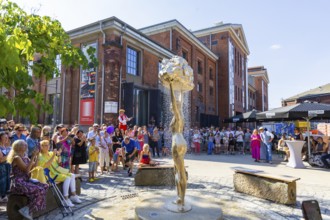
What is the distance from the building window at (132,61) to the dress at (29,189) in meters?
13.4

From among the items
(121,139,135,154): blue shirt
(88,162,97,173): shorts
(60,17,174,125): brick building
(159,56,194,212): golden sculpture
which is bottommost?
(88,162,97,173): shorts

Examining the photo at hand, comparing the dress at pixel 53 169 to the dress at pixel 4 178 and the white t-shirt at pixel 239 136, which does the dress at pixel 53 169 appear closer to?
the dress at pixel 4 178

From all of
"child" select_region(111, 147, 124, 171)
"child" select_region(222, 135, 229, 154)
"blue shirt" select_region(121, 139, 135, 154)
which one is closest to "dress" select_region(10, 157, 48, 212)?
"blue shirt" select_region(121, 139, 135, 154)

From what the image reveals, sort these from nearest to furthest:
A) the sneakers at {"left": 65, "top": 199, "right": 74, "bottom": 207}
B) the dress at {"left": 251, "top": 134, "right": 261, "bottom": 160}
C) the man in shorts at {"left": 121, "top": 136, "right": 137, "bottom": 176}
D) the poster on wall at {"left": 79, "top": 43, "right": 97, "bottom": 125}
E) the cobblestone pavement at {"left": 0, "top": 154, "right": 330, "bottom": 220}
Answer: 1. the cobblestone pavement at {"left": 0, "top": 154, "right": 330, "bottom": 220}
2. the sneakers at {"left": 65, "top": 199, "right": 74, "bottom": 207}
3. the man in shorts at {"left": 121, "top": 136, "right": 137, "bottom": 176}
4. the dress at {"left": 251, "top": 134, "right": 261, "bottom": 160}
5. the poster on wall at {"left": 79, "top": 43, "right": 97, "bottom": 125}

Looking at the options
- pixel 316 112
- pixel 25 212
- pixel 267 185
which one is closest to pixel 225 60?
pixel 316 112

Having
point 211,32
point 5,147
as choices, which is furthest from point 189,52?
point 5,147

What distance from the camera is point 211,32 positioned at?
32.8 meters

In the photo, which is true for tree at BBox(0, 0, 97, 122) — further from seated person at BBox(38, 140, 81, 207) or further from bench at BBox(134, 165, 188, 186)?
bench at BBox(134, 165, 188, 186)

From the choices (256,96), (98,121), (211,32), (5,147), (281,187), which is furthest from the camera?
(256,96)

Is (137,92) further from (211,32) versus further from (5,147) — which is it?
(211,32)

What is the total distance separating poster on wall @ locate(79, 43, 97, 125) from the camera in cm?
1599

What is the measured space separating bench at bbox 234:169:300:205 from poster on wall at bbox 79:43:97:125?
1165cm

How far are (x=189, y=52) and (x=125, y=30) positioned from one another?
11.3 metres

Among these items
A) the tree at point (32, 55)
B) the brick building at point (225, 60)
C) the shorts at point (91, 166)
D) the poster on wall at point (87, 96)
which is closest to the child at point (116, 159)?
the shorts at point (91, 166)
